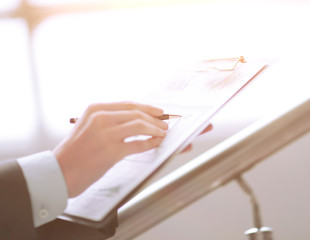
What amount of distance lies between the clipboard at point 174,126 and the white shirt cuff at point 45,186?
27mm

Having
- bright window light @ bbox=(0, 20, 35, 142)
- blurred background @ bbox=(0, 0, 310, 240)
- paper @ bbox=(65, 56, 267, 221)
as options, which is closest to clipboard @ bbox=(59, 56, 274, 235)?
paper @ bbox=(65, 56, 267, 221)

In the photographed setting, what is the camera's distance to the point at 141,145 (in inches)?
22.9

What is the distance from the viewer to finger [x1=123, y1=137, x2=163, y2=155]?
22.6 inches

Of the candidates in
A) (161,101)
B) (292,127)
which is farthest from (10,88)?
(292,127)

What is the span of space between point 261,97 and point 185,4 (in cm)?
40

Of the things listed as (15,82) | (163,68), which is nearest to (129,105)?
(163,68)

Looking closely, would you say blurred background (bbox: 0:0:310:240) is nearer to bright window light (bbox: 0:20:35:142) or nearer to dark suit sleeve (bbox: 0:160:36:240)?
bright window light (bbox: 0:20:35:142)

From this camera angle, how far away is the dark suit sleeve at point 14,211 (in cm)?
54

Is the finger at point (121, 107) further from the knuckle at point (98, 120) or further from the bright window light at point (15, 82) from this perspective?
the bright window light at point (15, 82)

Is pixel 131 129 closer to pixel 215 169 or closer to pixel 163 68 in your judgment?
pixel 215 169

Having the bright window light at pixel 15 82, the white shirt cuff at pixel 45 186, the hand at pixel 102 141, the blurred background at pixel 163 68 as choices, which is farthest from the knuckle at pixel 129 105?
the bright window light at pixel 15 82

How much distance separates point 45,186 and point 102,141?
0.09m

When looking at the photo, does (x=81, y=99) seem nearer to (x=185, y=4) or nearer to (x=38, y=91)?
(x=38, y=91)

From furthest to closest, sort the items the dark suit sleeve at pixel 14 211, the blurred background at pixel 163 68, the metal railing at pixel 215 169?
the blurred background at pixel 163 68 → the dark suit sleeve at pixel 14 211 → the metal railing at pixel 215 169
